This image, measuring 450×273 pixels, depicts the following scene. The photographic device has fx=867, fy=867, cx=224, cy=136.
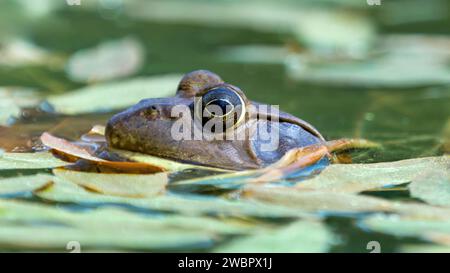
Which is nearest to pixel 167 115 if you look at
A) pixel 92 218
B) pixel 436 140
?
pixel 92 218

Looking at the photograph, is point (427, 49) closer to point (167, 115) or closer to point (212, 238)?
point (167, 115)

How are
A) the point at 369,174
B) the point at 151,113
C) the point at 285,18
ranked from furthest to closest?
the point at 285,18 → the point at 151,113 → the point at 369,174

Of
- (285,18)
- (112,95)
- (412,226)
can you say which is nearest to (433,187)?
(412,226)

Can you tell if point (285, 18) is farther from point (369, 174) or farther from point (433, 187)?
point (433, 187)

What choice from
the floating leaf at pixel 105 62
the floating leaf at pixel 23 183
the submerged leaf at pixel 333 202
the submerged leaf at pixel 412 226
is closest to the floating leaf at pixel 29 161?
the floating leaf at pixel 23 183

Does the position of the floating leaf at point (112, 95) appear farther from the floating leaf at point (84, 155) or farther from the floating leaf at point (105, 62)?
the floating leaf at point (84, 155)

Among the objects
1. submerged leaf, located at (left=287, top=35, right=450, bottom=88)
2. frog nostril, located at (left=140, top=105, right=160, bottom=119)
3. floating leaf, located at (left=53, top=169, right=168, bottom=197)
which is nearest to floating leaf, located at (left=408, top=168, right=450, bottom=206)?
floating leaf, located at (left=53, top=169, right=168, bottom=197)

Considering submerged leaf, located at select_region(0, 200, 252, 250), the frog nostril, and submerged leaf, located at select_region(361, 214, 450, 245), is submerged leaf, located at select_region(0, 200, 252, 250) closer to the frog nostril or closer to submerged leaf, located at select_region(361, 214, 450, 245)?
submerged leaf, located at select_region(361, 214, 450, 245)
